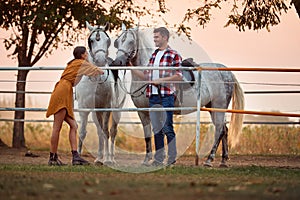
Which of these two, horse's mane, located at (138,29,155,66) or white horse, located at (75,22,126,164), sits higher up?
horse's mane, located at (138,29,155,66)

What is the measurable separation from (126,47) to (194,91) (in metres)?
1.36

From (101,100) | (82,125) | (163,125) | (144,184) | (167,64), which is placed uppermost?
(167,64)

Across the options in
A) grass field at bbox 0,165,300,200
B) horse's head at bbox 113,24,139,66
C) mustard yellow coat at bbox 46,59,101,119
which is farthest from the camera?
horse's head at bbox 113,24,139,66

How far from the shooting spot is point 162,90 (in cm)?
1015

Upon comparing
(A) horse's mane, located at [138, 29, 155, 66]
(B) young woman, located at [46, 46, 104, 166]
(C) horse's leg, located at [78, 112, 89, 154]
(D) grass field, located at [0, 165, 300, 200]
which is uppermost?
(A) horse's mane, located at [138, 29, 155, 66]

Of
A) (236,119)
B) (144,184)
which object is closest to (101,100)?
(236,119)

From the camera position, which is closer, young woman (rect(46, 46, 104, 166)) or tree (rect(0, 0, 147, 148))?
young woman (rect(46, 46, 104, 166))

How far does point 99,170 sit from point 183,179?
5.07 ft

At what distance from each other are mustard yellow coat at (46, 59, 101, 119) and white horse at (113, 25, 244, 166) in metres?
0.94

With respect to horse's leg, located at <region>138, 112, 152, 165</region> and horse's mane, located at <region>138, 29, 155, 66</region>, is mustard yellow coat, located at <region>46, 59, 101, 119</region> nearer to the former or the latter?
horse's mane, located at <region>138, 29, 155, 66</region>

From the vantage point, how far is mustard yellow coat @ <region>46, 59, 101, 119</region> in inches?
376

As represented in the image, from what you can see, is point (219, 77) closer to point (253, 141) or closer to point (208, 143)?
point (208, 143)

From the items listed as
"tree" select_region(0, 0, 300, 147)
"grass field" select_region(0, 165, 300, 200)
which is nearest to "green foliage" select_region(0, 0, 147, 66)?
"tree" select_region(0, 0, 300, 147)

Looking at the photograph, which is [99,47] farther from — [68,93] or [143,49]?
[68,93]
